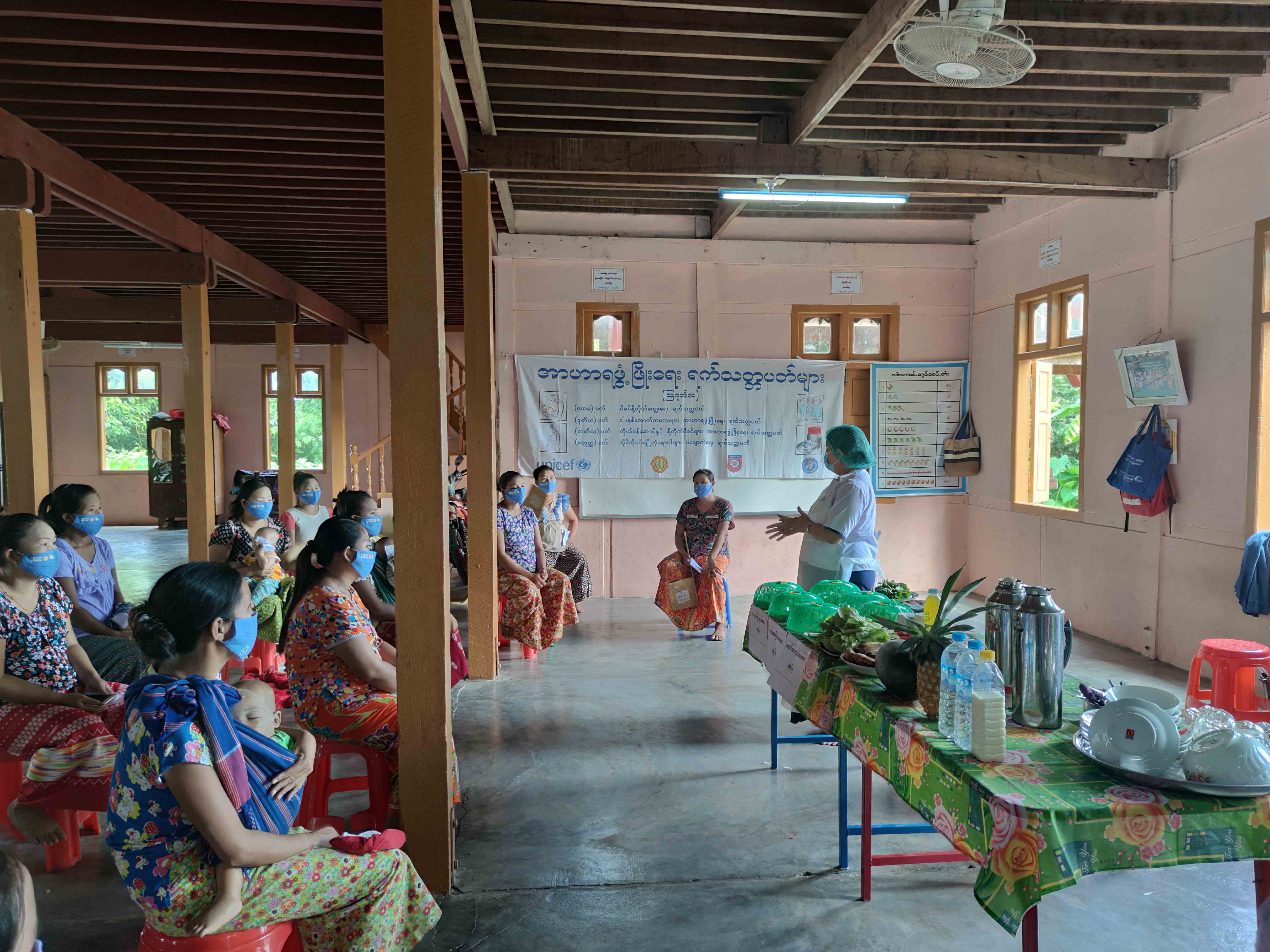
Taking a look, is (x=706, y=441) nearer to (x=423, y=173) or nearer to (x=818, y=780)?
(x=818, y=780)

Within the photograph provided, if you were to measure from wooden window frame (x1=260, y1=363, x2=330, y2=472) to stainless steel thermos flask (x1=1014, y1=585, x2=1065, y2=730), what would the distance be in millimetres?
14509

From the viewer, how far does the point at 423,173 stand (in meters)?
2.59

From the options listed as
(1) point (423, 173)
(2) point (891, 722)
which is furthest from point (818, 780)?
(1) point (423, 173)

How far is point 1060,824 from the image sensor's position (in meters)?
1.58

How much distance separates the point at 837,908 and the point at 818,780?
1036 millimetres

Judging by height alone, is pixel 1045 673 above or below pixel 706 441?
below

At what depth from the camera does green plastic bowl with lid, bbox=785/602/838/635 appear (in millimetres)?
3082

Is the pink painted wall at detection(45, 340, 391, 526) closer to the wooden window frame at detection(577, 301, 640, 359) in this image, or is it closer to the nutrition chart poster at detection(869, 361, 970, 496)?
the wooden window frame at detection(577, 301, 640, 359)

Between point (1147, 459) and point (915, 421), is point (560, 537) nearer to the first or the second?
point (915, 421)

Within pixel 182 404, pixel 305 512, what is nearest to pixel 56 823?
pixel 305 512

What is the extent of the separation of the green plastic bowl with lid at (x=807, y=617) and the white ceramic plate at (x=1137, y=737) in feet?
4.24

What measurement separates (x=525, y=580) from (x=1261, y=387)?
461 centimetres

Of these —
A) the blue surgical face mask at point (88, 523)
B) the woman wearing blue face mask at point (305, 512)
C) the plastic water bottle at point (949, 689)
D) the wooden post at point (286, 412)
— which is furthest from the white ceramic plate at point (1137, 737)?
the wooden post at point (286, 412)

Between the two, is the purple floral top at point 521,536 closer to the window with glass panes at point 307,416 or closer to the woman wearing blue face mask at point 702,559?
the woman wearing blue face mask at point 702,559
